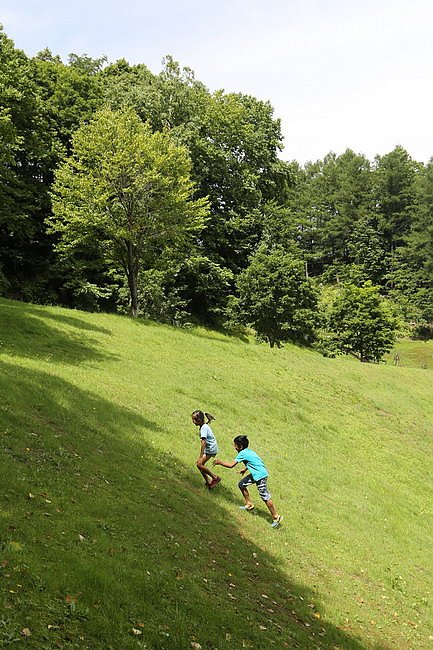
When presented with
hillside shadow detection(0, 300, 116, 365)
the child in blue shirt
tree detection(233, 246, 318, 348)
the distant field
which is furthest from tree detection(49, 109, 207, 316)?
the distant field

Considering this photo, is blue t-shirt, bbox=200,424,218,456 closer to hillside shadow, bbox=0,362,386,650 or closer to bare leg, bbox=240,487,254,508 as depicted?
hillside shadow, bbox=0,362,386,650

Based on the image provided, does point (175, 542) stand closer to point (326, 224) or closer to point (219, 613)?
point (219, 613)

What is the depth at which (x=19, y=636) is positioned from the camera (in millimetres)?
6328

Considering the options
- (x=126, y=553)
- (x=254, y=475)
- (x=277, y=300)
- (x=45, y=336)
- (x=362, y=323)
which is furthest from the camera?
(x=362, y=323)

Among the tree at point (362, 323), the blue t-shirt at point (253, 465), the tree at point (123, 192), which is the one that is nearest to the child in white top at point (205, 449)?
the blue t-shirt at point (253, 465)

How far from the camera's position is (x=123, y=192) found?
121 feet

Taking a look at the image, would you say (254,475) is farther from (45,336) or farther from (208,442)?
(45,336)

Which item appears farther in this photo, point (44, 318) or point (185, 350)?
point (185, 350)

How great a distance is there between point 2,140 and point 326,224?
81.9 m

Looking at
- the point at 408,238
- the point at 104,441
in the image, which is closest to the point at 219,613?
the point at 104,441

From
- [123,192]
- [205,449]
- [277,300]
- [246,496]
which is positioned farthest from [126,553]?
[277,300]

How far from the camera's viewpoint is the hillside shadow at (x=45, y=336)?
2352 centimetres

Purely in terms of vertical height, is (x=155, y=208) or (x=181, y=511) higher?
(x=155, y=208)

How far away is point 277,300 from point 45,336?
2657cm
